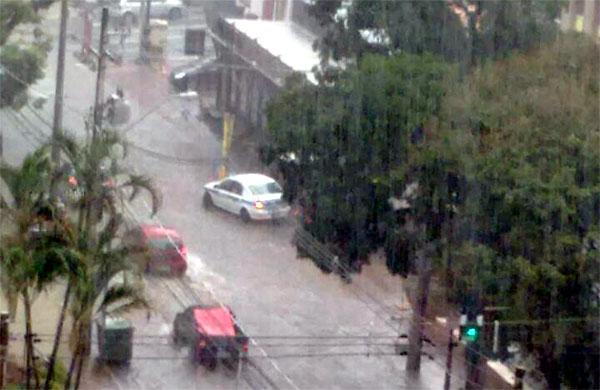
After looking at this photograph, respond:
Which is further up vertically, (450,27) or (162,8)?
(450,27)

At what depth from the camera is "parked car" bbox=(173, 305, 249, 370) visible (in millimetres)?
11977

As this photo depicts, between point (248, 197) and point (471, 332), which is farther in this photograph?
point (248, 197)

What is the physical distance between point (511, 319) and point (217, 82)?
10381mm

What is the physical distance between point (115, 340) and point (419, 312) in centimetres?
275

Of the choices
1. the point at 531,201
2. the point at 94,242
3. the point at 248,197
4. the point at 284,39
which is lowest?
the point at 248,197

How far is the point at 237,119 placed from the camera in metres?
20.1

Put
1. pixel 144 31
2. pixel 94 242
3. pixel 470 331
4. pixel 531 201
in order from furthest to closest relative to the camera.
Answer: pixel 144 31, pixel 470 331, pixel 531 201, pixel 94 242

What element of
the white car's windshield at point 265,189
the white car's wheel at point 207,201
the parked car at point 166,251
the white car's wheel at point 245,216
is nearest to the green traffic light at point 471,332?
the parked car at point 166,251

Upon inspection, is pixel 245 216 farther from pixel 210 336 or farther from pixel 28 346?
pixel 28 346

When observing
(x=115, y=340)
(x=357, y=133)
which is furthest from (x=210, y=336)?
(x=357, y=133)

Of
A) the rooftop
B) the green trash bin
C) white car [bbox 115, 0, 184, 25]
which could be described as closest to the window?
the rooftop

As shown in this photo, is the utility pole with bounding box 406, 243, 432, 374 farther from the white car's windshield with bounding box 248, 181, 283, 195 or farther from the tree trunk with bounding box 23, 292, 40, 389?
the white car's windshield with bounding box 248, 181, 283, 195

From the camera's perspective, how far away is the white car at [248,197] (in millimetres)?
16875

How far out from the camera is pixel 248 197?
1684cm
